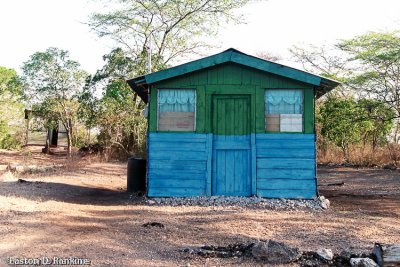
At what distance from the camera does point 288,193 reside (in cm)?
930

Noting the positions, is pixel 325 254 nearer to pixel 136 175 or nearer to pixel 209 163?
pixel 209 163

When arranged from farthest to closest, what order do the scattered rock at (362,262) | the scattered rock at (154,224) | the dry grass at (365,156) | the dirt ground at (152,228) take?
the dry grass at (365,156) < the scattered rock at (154,224) < the dirt ground at (152,228) < the scattered rock at (362,262)

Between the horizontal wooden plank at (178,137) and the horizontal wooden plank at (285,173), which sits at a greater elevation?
the horizontal wooden plank at (178,137)

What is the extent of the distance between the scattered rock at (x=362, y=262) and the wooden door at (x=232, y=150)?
16.0 feet

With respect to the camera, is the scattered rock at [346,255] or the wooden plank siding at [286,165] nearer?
the scattered rock at [346,255]

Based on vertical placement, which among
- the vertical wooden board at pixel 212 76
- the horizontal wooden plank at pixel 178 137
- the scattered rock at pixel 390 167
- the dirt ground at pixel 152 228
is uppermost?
the vertical wooden board at pixel 212 76

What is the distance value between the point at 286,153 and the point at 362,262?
495cm

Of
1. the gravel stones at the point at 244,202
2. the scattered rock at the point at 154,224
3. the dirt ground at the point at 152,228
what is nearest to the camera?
the dirt ground at the point at 152,228

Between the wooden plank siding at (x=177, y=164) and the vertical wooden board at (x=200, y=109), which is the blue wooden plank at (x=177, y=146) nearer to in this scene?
the wooden plank siding at (x=177, y=164)

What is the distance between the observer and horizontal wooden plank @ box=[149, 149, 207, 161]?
9406mm

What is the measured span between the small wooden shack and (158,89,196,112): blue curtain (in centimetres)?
2

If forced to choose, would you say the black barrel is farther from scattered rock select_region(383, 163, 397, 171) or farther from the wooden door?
scattered rock select_region(383, 163, 397, 171)

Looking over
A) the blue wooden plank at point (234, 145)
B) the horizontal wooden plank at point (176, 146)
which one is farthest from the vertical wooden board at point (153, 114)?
the blue wooden plank at point (234, 145)

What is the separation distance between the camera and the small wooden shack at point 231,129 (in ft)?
30.5
